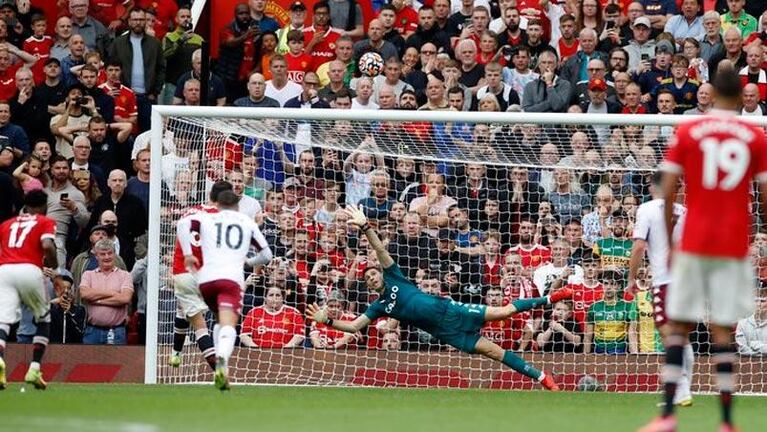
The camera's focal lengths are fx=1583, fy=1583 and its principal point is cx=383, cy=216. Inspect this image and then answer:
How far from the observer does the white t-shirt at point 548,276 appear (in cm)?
1819

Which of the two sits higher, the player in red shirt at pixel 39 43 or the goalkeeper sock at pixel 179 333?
the player in red shirt at pixel 39 43

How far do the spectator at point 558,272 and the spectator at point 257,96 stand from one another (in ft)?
16.1

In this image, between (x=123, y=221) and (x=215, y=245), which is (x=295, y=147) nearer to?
(x=123, y=221)

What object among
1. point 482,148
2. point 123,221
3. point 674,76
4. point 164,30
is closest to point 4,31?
point 164,30

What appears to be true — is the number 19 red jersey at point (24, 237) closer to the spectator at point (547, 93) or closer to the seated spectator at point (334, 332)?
the seated spectator at point (334, 332)

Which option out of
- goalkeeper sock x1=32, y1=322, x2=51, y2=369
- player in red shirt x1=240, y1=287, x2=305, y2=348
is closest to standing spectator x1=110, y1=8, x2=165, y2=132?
player in red shirt x1=240, y1=287, x2=305, y2=348

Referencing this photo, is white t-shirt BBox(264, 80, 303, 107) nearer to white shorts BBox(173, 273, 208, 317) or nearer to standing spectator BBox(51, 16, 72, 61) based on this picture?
standing spectator BBox(51, 16, 72, 61)

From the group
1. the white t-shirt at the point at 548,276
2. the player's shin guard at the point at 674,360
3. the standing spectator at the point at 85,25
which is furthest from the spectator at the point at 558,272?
the standing spectator at the point at 85,25

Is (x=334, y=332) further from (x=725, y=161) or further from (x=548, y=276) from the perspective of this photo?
(x=725, y=161)

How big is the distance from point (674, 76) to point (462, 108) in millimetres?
2771

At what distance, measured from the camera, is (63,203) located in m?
19.9

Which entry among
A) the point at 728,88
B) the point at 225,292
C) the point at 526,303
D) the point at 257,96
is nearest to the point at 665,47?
the point at 257,96

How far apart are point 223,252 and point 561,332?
184 inches

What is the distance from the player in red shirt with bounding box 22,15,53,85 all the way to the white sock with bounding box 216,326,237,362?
923cm
